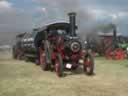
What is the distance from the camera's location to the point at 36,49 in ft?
54.4

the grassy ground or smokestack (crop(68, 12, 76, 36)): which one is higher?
smokestack (crop(68, 12, 76, 36))

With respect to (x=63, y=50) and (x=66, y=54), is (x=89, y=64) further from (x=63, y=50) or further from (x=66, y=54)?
(x=63, y=50)

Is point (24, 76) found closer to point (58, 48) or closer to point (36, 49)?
point (58, 48)

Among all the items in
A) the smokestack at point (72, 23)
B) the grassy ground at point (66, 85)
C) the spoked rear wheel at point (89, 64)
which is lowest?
the grassy ground at point (66, 85)

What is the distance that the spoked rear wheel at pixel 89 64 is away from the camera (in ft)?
40.9

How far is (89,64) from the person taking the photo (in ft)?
41.8

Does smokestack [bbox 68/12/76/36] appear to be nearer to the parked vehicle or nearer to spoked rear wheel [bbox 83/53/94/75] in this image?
the parked vehicle

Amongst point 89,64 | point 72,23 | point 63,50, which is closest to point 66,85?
point 89,64

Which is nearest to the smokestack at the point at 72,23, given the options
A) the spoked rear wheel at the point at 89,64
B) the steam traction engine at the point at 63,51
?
the steam traction engine at the point at 63,51

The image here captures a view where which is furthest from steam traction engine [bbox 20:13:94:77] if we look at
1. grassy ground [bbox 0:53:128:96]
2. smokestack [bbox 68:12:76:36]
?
grassy ground [bbox 0:53:128:96]

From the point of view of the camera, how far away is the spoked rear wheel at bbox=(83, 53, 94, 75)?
12.5 m

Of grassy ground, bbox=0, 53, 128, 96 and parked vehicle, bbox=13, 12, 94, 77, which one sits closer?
grassy ground, bbox=0, 53, 128, 96

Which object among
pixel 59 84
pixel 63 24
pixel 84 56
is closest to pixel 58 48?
pixel 84 56

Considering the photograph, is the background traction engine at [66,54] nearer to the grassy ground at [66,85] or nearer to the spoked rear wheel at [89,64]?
the spoked rear wheel at [89,64]
